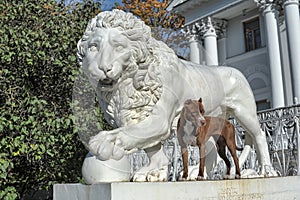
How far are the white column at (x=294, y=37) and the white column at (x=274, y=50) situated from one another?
0.90 m

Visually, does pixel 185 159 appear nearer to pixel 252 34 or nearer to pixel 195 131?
pixel 195 131

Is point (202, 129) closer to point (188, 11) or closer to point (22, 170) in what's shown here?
point (22, 170)

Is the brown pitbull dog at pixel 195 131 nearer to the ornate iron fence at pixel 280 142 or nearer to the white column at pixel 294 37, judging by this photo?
the ornate iron fence at pixel 280 142

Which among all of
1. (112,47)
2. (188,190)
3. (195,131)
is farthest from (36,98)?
(188,190)

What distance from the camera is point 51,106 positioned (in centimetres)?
668

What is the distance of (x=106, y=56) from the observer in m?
2.91

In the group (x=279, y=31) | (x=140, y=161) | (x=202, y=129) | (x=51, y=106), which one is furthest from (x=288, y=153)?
(x=279, y=31)

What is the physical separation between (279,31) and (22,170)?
40.8 feet

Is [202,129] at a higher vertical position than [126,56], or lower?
lower

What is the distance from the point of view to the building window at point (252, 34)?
18.5m

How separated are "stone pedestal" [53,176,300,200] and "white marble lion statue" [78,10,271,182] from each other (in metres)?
0.21

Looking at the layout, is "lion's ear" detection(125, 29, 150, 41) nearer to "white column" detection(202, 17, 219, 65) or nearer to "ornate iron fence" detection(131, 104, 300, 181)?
"ornate iron fence" detection(131, 104, 300, 181)

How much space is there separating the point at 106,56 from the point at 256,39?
1658 cm

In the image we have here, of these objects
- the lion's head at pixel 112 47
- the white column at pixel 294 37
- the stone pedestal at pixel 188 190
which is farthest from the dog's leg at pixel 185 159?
the white column at pixel 294 37
